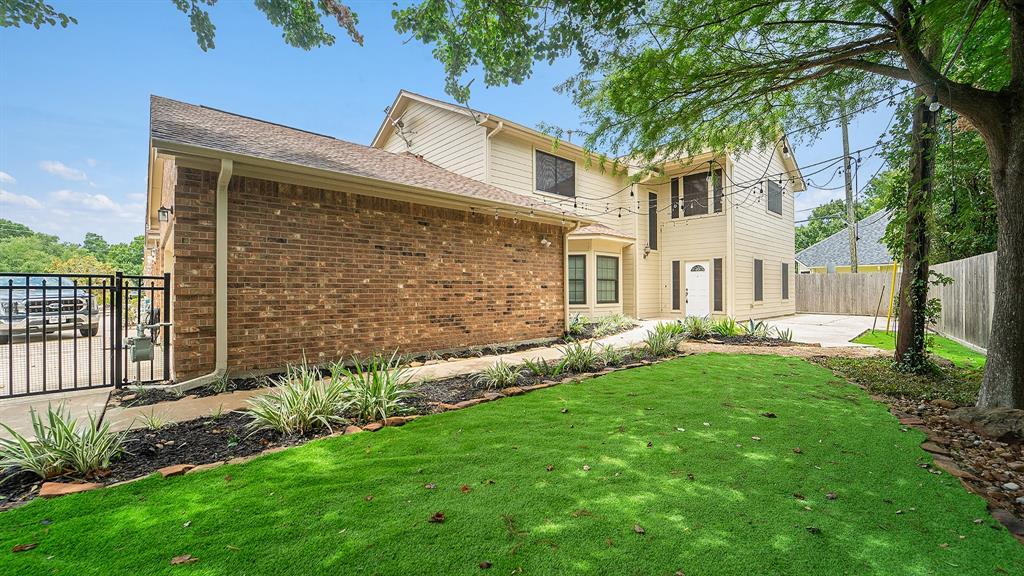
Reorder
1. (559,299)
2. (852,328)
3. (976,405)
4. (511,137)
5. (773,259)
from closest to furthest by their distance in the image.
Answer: (976,405), (559,299), (511,137), (852,328), (773,259)

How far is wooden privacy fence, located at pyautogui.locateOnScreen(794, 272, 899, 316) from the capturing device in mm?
→ 17859

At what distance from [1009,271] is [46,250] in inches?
3336

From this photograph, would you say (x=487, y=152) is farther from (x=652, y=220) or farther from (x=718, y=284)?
(x=718, y=284)

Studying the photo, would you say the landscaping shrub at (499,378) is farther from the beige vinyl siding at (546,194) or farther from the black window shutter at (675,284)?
the black window shutter at (675,284)

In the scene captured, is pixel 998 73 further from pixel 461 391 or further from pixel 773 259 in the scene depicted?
pixel 773 259

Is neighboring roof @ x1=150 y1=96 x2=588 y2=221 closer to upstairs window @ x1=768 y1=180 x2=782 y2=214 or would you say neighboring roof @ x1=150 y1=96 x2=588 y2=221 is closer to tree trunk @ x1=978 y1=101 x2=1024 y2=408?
tree trunk @ x1=978 y1=101 x2=1024 y2=408

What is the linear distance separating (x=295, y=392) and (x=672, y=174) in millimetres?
13894

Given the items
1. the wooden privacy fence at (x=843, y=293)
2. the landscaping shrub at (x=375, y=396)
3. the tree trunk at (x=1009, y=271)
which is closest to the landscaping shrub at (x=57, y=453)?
the landscaping shrub at (x=375, y=396)

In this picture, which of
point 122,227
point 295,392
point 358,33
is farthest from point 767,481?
point 122,227

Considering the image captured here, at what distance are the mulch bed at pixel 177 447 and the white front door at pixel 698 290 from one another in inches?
538

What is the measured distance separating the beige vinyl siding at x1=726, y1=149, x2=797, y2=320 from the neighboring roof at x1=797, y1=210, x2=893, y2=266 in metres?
9.91

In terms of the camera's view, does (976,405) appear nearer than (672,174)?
Yes

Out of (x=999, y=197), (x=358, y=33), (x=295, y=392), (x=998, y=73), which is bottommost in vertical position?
(x=295, y=392)

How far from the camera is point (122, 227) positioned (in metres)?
44.8
